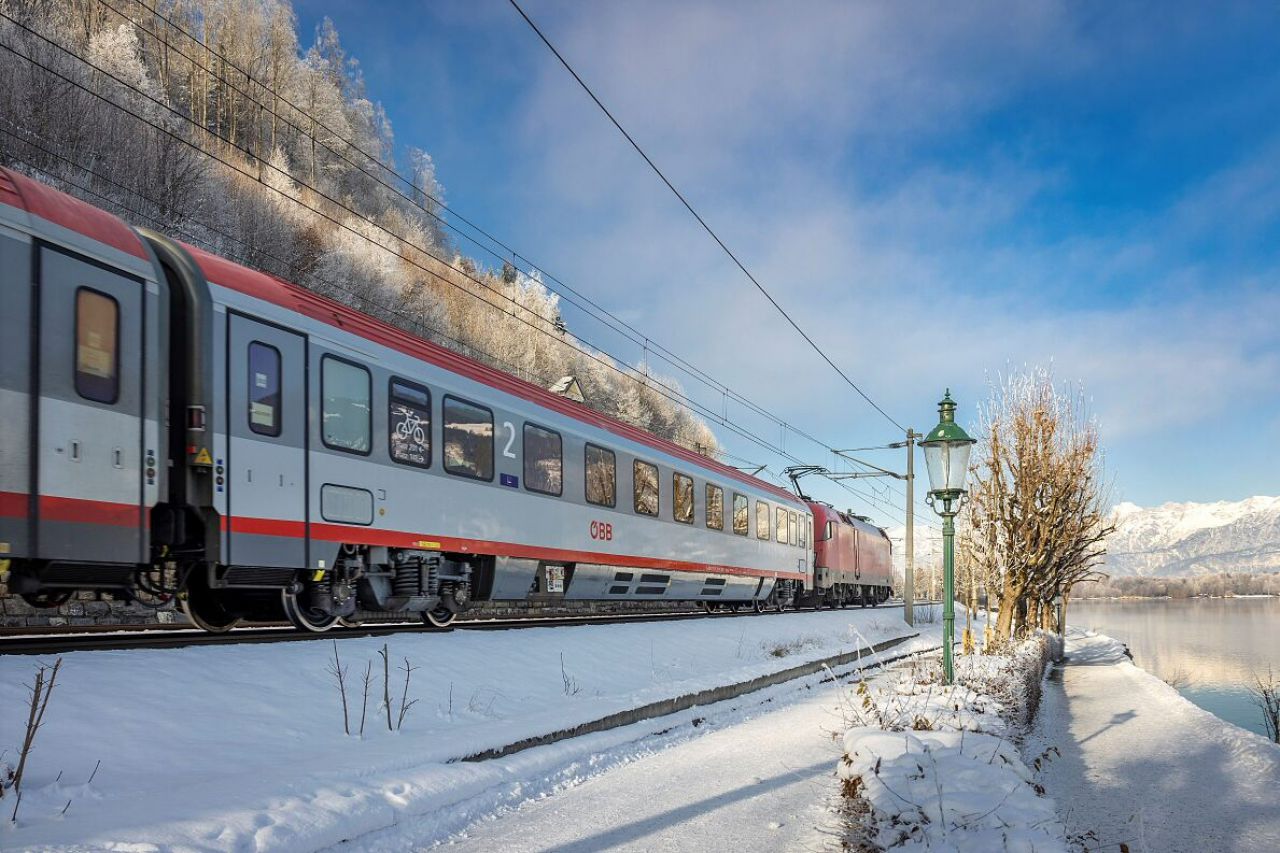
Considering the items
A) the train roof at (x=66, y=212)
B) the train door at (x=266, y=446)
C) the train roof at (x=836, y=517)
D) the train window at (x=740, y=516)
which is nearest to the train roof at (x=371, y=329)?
the train door at (x=266, y=446)

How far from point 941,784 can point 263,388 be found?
22.9 feet

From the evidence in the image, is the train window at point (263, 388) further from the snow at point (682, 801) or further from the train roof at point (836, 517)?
the train roof at point (836, 517)

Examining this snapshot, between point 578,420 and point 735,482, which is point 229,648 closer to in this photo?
point 578,420

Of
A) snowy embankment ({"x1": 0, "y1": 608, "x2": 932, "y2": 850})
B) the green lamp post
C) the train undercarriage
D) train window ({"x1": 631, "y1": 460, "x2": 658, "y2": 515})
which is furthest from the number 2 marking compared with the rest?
the green lamp post

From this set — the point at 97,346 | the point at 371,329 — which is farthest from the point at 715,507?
the point at 97,346

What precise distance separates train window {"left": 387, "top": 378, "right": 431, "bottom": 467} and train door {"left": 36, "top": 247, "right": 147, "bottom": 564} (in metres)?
3.24

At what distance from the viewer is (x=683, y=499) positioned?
19172 mm

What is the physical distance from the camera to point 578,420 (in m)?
15.5

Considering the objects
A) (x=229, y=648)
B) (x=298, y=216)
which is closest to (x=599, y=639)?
(x=229, y=648)

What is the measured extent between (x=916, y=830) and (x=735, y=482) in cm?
1792

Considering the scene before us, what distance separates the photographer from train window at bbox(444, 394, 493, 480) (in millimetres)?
11758

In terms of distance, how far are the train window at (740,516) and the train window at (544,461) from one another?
27.9 ft

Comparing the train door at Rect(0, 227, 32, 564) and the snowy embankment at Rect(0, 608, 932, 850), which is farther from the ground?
the train door at Rect(0, 227, 32, 564)

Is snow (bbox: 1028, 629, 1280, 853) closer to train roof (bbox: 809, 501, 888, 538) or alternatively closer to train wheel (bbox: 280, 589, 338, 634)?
train wheel (bbox: 280, 589, 338, 634)
